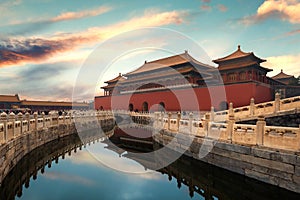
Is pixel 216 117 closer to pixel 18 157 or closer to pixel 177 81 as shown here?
pixel 18 157

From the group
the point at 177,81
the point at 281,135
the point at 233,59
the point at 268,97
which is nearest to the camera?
the point at 281,135

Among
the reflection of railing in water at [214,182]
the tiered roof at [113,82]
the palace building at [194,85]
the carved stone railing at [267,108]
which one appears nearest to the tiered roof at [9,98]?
the tiered roof at [113,82]

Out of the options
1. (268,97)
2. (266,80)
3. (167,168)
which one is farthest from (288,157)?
(266,80)

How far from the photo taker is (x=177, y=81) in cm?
A: 2967

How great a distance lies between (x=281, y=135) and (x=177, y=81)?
23002mm

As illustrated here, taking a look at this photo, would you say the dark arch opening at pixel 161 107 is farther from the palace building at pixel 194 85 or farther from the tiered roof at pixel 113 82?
the tiered roof at pixel 113 82

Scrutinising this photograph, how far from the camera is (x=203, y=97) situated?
2500cm

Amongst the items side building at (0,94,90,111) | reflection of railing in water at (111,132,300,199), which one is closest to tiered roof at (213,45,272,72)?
reflection of railing in water at (111,132,300,199)

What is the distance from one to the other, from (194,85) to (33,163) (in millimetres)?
20411

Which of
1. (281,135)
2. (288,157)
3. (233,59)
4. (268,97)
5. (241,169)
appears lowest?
(241,169)

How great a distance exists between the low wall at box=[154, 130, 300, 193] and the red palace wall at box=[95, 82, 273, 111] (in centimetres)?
1353

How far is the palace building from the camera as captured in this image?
2286 cm

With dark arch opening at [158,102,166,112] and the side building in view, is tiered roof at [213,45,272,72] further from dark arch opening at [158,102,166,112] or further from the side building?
the side building

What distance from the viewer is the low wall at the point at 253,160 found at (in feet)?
21.2
